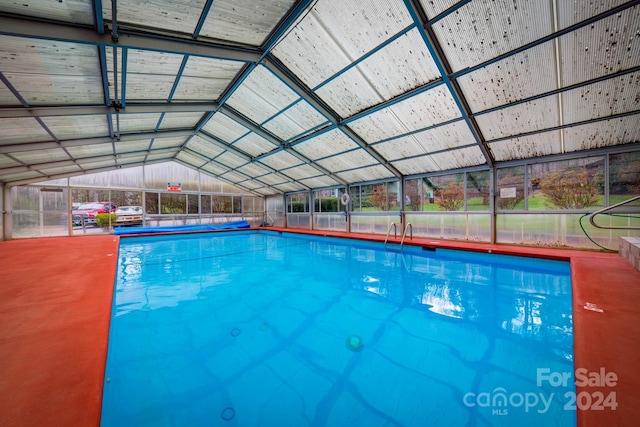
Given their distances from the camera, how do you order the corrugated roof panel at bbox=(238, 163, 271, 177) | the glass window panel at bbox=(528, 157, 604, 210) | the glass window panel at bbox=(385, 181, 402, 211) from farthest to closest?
the corrugated roof panel at bbox=(238, 163, 271, 177), the glass window panel at bbox=(385, 181, 402, 211), the glass window panel at bbox=(528, 157, 604, 210)

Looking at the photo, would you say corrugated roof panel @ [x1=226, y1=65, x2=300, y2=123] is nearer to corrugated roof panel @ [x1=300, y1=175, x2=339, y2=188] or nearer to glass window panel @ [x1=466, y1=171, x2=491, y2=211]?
corrugated roof panel @ [x1=300, y1=175, x2=339, y2=188]

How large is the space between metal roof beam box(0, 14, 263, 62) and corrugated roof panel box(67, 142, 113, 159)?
619 cm

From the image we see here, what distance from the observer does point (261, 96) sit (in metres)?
6.15

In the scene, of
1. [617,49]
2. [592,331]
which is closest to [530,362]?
[592,331]

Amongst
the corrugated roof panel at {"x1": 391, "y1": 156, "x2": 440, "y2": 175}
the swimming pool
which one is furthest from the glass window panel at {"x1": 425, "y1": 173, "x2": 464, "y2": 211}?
the swimming pool

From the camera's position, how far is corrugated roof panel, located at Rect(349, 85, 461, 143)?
513 centimetres

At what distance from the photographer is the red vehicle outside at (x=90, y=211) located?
11003mm

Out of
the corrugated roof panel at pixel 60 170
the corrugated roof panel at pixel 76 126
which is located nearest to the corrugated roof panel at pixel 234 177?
the corrugated roof panel at pixel 60 170

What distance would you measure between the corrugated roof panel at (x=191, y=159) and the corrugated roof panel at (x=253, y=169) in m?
1.90

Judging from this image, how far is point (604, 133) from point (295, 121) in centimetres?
678

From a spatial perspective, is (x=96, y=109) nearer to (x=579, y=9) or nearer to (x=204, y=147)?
(x=204, y=147)

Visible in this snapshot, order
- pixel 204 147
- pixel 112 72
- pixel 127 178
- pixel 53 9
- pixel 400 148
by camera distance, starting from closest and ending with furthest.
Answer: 1. pixel 53 9
2. pixel 112 72
3. pixel 400 148
4. pixel 204 147
5. pixel 127 178

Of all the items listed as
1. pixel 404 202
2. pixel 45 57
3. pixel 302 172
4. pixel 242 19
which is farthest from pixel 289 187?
pixel 45 57

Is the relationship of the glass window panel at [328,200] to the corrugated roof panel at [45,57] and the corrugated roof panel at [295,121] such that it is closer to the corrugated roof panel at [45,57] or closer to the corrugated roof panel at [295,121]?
the corrugated roof panel at [295,121]
